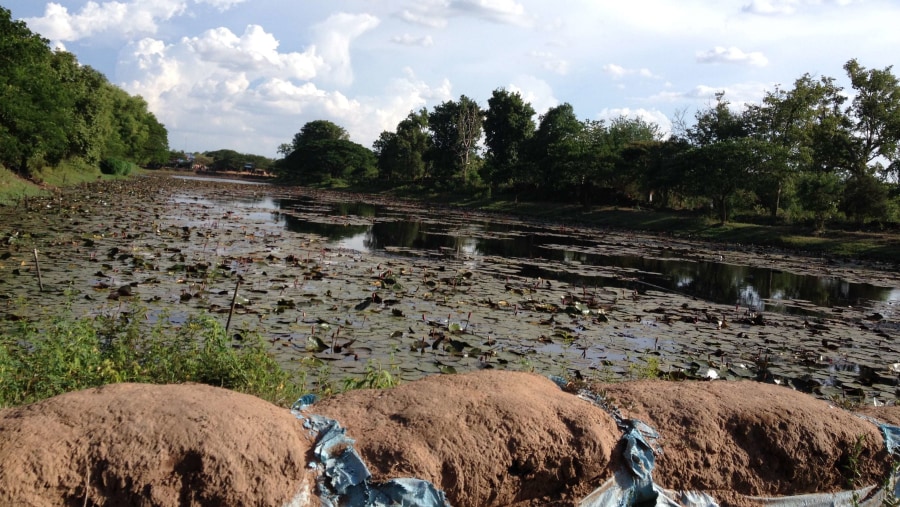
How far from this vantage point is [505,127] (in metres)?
64.6

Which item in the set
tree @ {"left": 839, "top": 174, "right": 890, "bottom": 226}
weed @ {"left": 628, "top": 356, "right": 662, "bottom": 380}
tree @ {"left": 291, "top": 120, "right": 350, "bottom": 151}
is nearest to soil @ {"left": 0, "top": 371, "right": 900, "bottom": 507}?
weed @ {"left": 628, "top": 356, "right": 662, "bottom": 380}

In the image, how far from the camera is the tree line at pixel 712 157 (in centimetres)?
3362

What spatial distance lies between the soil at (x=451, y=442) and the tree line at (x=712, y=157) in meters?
31.4

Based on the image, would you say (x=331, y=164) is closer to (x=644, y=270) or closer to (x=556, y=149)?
(x=556, y=149)

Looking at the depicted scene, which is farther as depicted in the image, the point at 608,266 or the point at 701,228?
the point at 701,228

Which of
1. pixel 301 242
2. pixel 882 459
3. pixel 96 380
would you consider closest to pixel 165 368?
pixel 96 380

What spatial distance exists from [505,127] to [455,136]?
6868mm

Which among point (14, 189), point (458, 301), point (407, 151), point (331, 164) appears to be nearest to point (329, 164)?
point (331, 164)

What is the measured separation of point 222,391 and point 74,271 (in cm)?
866

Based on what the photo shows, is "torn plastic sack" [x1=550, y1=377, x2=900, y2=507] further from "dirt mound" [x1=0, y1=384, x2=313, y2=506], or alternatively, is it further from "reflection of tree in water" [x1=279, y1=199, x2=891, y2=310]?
"reflection of tree in water" [x1=279, y1=199, x2=891, y2=310]

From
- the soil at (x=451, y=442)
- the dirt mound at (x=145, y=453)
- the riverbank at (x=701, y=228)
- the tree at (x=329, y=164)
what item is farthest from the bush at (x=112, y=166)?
the dirt mound at (x=145, y=453)

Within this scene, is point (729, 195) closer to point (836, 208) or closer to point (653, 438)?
point (836, 208)

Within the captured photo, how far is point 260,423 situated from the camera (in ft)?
11.1

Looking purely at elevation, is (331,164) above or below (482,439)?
above
